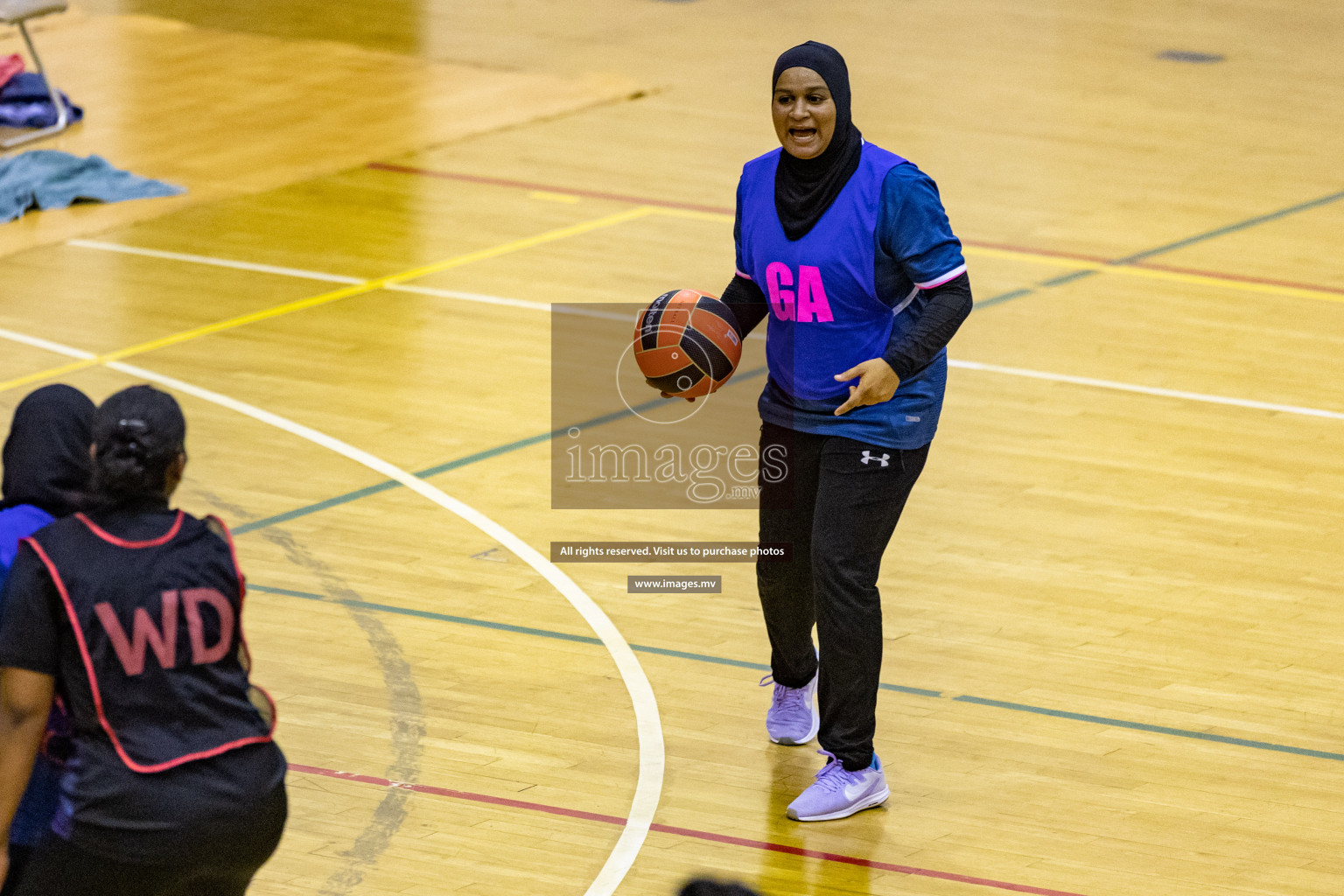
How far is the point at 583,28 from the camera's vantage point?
17578 millimetres

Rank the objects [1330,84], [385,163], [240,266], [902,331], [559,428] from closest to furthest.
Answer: [902,331] → [559,428] → [240,266] → [385,163] → [1330,84]

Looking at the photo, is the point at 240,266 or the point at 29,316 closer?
the point at 29,316

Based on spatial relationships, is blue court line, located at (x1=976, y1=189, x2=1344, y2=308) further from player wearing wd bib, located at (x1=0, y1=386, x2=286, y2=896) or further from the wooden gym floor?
player wearing wd bib, located at (x1=0, y1=386, x2=286, y2=896)

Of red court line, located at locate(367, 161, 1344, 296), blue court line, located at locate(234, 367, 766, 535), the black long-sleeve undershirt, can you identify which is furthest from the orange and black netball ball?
red court line, located at locate(367, 161, 1344, 296)

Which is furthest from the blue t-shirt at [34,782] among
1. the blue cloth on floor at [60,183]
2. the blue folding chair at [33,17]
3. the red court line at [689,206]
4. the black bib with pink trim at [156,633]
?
the blue folding chair at [33,17]

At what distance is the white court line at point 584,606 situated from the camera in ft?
17.0

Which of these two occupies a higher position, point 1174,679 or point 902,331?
point 902,331

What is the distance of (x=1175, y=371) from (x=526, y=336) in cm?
333

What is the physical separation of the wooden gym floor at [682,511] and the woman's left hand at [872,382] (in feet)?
4.15

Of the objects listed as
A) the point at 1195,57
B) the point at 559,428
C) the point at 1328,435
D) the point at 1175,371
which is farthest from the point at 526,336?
the point at 1195,57

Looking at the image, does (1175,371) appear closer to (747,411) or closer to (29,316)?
(747,411)

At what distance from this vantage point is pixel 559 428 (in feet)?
28.1

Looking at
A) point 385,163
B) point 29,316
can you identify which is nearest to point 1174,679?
point 29,316

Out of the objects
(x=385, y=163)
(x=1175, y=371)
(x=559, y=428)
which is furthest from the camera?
(x=385, y=163)
